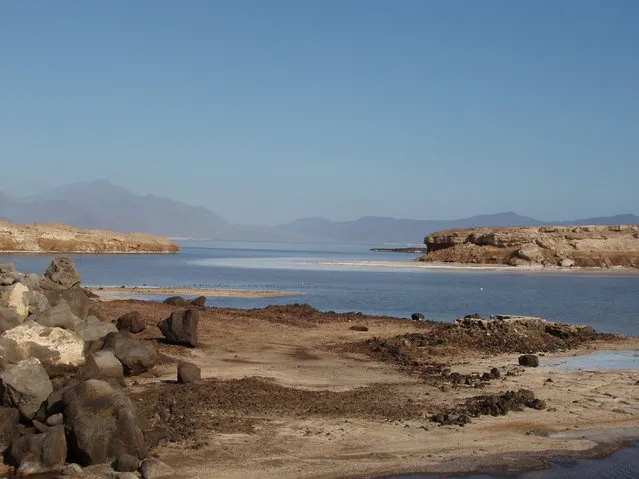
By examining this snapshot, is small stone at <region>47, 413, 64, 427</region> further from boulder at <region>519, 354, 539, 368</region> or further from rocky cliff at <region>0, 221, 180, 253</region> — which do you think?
rocky cliff at <region>0, 221, 180, 253</region>

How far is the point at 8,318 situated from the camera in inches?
567

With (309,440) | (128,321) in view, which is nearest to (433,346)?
(128,321)

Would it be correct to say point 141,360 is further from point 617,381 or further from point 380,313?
point 380,313

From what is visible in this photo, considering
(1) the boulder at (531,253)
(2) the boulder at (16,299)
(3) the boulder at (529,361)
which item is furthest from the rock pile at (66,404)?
(1) the boulder at (531,253)

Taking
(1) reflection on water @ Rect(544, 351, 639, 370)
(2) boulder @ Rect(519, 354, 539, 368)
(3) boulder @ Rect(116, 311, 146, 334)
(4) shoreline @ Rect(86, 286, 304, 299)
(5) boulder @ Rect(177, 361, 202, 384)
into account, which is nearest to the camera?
(5) boulder @ Rect(177, 361, 202, 384)

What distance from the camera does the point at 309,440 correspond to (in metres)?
11.5

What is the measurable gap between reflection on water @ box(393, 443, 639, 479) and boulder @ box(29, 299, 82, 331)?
Answer: 786 cm

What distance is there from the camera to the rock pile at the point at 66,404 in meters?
9.86

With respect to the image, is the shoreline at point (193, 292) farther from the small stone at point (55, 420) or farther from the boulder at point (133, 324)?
the small stone at point (55, 420)

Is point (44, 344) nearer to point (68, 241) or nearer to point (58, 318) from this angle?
point (58, 318)

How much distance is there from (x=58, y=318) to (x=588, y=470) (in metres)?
9.95

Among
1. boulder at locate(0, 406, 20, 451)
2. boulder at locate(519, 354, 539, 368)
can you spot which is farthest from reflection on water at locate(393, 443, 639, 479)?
boulder at locate(519, 354, 539, 368)

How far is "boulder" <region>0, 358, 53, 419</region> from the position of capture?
10969 millimetres

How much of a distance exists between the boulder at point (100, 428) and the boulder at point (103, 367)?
2803mm
